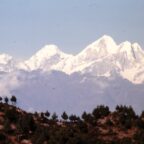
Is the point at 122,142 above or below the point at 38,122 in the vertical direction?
below

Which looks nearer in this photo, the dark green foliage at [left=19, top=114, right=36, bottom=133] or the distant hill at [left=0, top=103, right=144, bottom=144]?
the distant hill at [left=0, top=103, right=144, bottom=144]

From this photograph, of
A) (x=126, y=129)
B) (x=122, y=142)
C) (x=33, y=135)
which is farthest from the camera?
(x=126, y=129)

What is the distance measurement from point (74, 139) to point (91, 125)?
32.5 m

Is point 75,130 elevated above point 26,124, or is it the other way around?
point 26,124

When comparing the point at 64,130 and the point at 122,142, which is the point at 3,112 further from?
the point at 122,142

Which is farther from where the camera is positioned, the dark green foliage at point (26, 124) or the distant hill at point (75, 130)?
the dark green foliage at point (26, 124)

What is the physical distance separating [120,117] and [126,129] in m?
8.35

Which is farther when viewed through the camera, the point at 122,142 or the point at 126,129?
the point at 126,129

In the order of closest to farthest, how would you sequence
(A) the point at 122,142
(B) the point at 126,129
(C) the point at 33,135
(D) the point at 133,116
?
(A) the point at 122,142, (C) the point at 33,135, (B) the point at 126,129, (D) the point at 133,116

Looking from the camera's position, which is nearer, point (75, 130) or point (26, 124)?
point (26, 124)

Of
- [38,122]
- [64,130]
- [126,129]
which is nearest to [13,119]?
[38,122]

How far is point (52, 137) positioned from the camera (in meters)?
161

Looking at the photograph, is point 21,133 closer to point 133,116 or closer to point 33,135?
point 33,135

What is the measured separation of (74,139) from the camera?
161 meters
